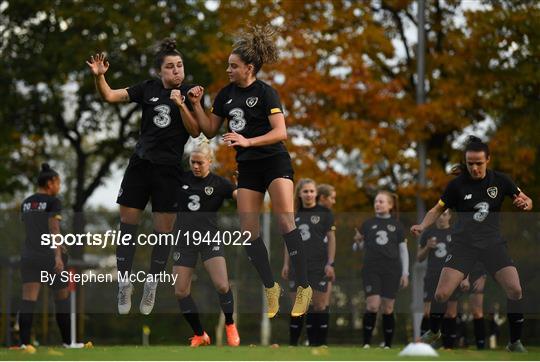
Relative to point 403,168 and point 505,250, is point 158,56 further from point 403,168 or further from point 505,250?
point 403,168

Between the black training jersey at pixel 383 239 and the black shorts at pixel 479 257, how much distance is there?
3.32 m

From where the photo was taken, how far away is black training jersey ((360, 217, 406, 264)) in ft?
51.6

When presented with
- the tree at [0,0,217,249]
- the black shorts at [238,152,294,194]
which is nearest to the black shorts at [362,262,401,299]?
the black shorts at [238,152,294,194]

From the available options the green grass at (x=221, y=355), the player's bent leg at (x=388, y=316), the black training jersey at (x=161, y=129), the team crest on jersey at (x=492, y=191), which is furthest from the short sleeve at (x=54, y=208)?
the team crest on jersey at (x=492, y=191)

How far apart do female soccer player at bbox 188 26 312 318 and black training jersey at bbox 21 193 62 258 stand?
11.3 feet

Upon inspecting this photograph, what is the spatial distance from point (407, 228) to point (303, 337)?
4.89m

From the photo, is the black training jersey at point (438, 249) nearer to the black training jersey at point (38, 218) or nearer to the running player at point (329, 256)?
the running player at point (329, 256)

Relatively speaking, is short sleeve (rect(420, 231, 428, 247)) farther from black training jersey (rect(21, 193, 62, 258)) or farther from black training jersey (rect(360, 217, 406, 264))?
black training jersey (rect(21, 193, 62, 258))

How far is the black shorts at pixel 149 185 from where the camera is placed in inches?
449

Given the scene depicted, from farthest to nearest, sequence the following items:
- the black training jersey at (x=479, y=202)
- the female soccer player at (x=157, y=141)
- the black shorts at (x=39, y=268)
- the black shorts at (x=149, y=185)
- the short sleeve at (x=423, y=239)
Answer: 1. the short sleeve at (x=423, y=239)
2. the black shorts at (x=39, y=268)
3. the black training jersey at (x=479, y=202)
4. the black shorts at (x=149, y=185)
5. the female soccer player at (x=157, y=141)

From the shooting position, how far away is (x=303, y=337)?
21.3m

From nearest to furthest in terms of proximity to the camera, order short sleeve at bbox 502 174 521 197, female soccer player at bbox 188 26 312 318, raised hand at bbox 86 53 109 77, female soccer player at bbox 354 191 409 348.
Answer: female soccer player at bbox 188 26 312 318 < raised hand at bbox 86 53 109 77 < short sleeve at bbox 502 174 521 197 < female soccer player at bbox 354 191 409 348

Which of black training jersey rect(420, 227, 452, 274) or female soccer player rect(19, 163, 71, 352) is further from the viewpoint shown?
black training jersey rect(420, 227, 452, 274)

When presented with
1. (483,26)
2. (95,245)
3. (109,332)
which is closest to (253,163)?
(95,245)
